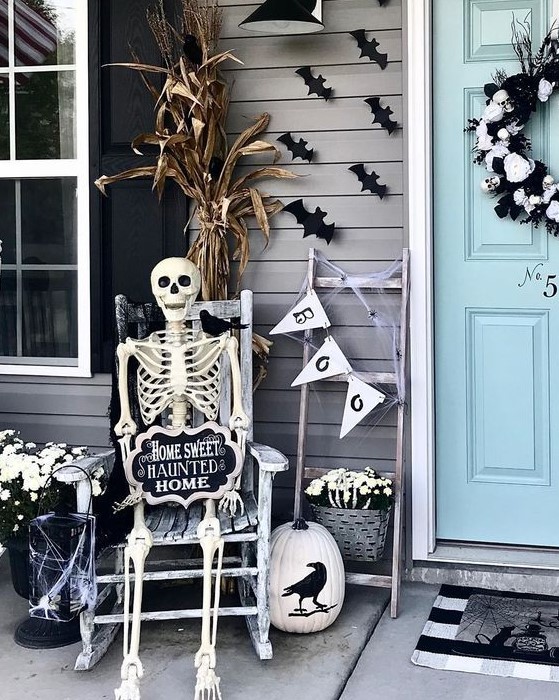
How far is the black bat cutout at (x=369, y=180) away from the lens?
3668 mm

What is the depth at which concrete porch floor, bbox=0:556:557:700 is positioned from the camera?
2857 millimetres

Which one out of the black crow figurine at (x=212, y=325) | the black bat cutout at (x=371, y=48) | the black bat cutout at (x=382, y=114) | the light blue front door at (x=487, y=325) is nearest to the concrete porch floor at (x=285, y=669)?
the light blue front door at (x=487, y=325)

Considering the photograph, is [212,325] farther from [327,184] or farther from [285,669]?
[285,669]

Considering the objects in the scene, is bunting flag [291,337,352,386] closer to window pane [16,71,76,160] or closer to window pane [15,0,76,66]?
window pane [16,71,76,160]

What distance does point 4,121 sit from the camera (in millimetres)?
4027

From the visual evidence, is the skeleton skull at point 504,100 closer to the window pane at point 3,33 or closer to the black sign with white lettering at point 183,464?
the black sign with white lettering at point 183,464

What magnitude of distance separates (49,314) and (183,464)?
1.28 meters

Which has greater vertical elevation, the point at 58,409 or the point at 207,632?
the point at 58,409

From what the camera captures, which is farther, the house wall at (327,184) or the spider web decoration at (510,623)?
the house wall at (327,184)

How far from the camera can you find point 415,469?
3.68 meters

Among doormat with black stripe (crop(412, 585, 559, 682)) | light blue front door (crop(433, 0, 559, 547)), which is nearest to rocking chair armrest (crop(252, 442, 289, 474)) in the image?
doormat with black stripe (crop(412, 585, 559, 682))

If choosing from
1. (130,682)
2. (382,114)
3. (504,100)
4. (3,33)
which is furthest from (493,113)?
(130,682)

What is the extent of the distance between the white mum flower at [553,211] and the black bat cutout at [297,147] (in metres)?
0.90

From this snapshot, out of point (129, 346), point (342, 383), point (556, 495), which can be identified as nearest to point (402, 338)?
point (342, 383)
